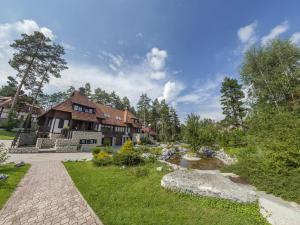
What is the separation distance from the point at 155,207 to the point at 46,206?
4.25 metres

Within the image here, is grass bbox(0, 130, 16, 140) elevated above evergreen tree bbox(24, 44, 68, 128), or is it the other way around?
evergreen tree bbox(24, 44, 68, 128)

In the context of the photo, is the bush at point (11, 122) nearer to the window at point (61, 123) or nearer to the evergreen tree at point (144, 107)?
the window at point (61, 123)

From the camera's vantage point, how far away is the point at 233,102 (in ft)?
108

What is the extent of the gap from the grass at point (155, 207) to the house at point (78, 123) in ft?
56.8

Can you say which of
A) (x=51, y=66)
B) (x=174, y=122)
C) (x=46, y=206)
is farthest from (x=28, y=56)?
(x=174, y=122)

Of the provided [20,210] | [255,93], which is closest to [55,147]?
[20,210]

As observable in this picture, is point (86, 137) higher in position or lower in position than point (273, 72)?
lower

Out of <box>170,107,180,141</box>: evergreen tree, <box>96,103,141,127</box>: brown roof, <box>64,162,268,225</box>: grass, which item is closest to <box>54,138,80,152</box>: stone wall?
<box>96,103,141,127</box>: brown roof

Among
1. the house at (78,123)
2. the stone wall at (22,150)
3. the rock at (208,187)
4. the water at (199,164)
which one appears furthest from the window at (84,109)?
the rock at (208,187)

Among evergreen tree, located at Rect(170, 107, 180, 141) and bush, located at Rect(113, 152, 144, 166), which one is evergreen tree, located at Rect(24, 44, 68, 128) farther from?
evergreen tree, located at Rect(170, 107, 180, 141)

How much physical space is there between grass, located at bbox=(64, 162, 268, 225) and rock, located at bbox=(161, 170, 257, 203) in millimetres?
236

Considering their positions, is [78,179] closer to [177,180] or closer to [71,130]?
[177,180]

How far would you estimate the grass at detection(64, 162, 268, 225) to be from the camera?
4.92 metres

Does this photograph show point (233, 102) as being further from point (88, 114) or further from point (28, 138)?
point (28, 138)
